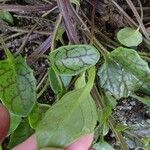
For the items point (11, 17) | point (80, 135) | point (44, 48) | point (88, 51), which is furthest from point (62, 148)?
point (11, 17)

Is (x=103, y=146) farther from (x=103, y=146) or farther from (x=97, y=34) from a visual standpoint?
(x=97, y=34)

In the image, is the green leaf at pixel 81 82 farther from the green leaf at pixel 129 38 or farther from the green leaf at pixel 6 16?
the green leaf at pixel 6 16

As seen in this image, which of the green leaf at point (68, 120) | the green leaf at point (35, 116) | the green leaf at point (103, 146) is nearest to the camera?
the green leaf at point (68, 120)

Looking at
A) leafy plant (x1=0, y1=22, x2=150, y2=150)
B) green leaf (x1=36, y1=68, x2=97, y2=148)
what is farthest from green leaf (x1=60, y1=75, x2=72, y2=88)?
green leaf (x1=36, y1=68, x2=97, y2=148)

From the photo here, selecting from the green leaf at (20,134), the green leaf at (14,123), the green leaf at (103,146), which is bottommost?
the green leaf at (103,146)

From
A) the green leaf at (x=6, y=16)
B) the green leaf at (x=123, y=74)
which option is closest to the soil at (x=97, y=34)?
the green leaf at (x=6, y=16)

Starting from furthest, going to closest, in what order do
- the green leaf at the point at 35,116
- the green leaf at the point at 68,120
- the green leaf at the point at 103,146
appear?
the green leaf at the point at 103,146 < the green leaf at the point at 35,116 < the green leaf at the point at 68,120

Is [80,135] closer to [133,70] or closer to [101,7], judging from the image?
[133,70]

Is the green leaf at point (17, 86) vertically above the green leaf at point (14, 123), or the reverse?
the green leaf at point (17, 86)
